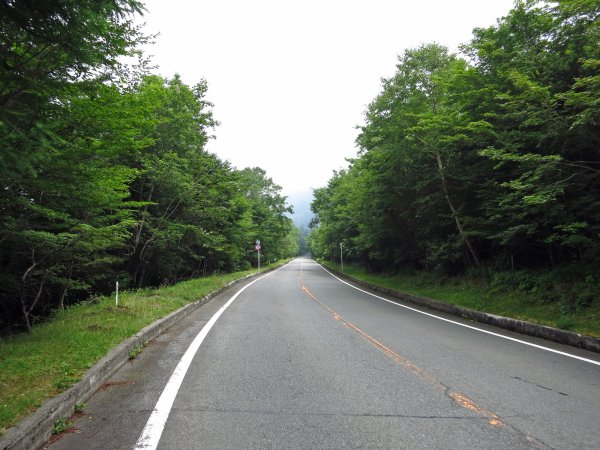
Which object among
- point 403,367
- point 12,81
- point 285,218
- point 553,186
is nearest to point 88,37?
point 12,81

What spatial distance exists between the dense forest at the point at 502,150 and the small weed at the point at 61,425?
29.8 ft

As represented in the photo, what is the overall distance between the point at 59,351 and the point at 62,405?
1931mm

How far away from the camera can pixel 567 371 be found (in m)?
5.55

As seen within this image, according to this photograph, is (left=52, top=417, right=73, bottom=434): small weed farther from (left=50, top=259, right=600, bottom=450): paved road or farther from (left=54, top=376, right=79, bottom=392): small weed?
(left=54, top=376, right=79, bottom=392): small weed

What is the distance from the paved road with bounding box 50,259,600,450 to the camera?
3342mm

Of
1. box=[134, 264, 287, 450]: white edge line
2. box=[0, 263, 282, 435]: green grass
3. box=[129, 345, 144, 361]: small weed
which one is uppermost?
box=[0, 263, 282, 435]: green grass

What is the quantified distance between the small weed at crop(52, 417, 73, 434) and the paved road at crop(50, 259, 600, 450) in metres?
0.09

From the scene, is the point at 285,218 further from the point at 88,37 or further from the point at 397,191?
the point at 88,37

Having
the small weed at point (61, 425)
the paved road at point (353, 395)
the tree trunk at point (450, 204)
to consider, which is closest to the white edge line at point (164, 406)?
the paved road at point (353, 395)

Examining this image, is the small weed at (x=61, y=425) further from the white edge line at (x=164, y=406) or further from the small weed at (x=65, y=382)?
the white edge line at (x=164, y=406)

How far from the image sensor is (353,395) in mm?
4344

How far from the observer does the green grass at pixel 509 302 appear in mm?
7980

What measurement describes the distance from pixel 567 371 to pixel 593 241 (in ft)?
16.8

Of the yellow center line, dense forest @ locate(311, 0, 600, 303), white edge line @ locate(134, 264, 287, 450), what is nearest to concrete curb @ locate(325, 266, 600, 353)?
dense forest @ locate(311, 0, 600, 303)
